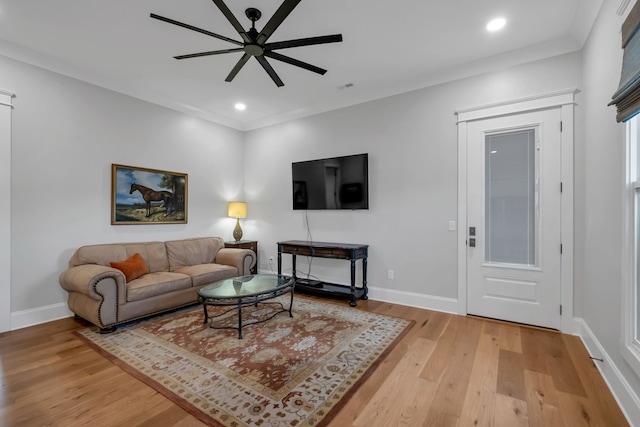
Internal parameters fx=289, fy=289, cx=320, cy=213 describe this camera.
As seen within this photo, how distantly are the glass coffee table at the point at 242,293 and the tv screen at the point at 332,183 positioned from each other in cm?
145

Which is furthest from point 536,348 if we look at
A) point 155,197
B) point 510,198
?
point 155,197

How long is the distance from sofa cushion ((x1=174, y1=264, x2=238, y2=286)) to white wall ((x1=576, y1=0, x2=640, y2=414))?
387cm

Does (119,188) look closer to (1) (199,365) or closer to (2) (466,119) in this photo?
(1) (199,365)

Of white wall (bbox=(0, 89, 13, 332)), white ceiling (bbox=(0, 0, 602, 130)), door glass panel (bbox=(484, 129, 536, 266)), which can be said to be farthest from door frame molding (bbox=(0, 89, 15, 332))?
door glass panel (bbox=(484, 129, 536, 266))

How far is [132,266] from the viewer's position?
337 cm

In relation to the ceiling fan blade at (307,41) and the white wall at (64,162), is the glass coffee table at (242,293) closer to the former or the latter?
the white wall at (64,162)

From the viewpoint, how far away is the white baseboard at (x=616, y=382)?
1.61m

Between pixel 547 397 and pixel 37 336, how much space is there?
14.3 feet

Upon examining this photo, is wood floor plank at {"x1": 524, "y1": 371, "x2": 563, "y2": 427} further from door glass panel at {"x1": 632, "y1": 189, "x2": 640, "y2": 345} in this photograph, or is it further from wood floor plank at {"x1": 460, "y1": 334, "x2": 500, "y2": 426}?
door glass panel at {"x1": 632, "y1": 189, "x2": 640, "y2": 345}

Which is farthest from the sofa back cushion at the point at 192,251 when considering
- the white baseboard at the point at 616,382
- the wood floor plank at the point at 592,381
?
the white baseboard at the point at 616,382

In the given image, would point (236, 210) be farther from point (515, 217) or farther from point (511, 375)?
point (511, 375)

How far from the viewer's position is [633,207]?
1.72 m

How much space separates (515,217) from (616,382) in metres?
1.63

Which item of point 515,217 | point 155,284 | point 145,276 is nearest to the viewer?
point 515,217
